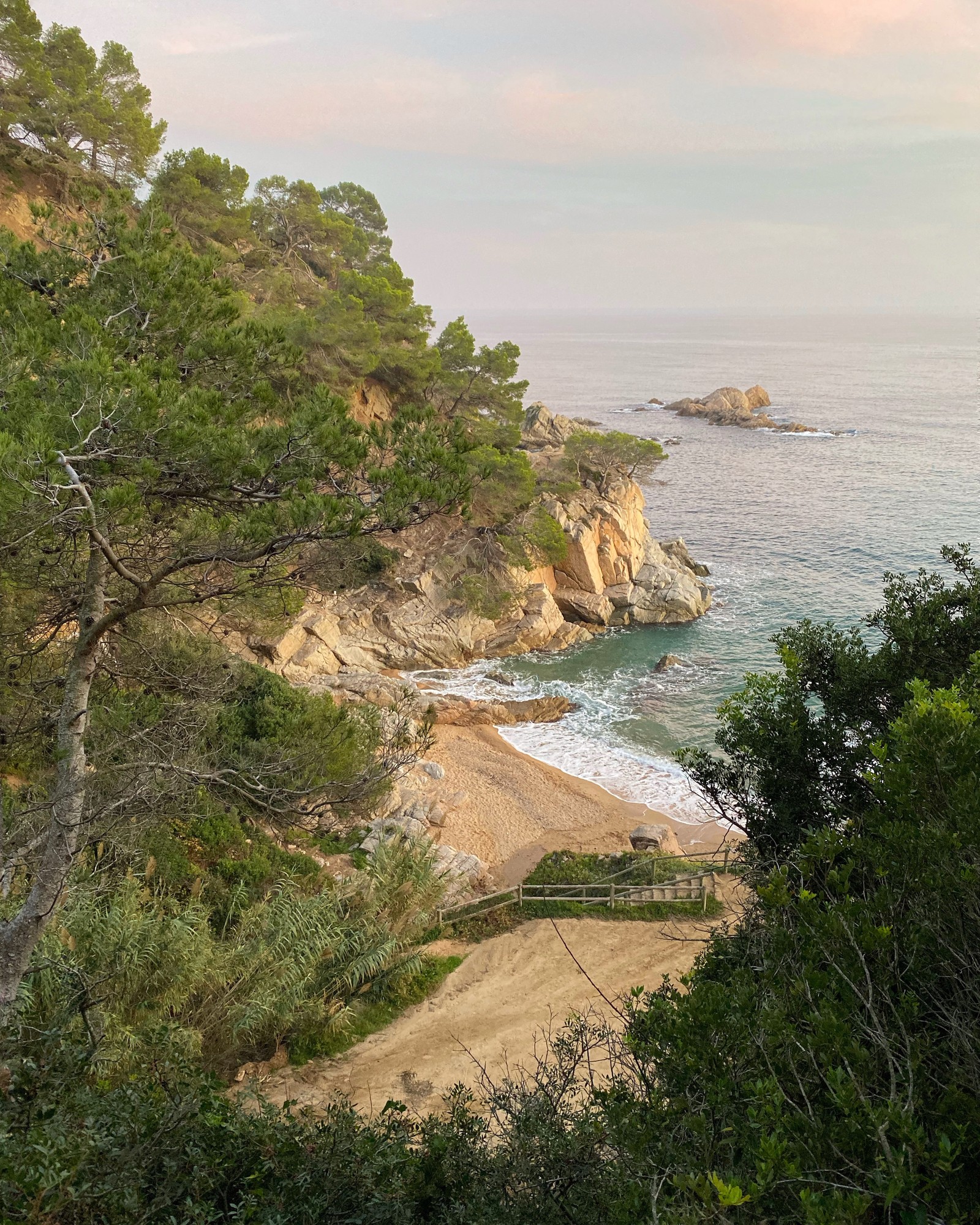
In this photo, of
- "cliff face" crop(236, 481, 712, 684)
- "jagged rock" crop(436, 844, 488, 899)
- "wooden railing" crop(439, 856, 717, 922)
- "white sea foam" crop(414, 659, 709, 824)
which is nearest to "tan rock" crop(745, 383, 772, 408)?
"cliff face" crop(236, 481, 712, 684)

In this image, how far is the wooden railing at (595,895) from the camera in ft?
43.7

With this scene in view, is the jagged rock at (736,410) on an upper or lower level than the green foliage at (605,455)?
upper

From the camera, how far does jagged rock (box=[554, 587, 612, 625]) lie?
1176 inches

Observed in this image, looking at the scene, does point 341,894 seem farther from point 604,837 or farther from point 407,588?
point 407,588

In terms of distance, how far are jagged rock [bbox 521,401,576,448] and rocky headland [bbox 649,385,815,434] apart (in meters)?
28.9

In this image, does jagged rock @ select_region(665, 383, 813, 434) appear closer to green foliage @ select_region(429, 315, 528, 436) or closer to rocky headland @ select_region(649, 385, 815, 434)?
rocky headland @ select_region(649, 385, 815, 434)

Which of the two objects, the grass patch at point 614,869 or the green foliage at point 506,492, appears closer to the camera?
the grass patch at point 614,869

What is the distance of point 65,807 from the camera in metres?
6.32

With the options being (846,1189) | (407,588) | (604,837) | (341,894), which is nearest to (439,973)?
(341,894)

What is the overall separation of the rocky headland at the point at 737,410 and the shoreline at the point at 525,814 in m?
56.4

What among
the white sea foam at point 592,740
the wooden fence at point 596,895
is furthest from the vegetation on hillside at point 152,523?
the white sea foam at point 592,740

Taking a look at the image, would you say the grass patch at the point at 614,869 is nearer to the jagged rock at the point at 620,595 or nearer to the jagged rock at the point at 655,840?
the jagged rock at the point at 655,840

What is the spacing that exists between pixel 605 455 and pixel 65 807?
2998cm

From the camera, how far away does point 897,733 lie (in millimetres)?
4926
